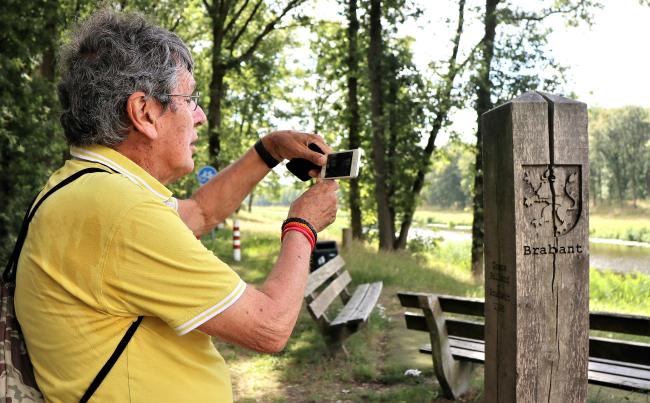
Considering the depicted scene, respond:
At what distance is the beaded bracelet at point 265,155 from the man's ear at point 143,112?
2.79ft

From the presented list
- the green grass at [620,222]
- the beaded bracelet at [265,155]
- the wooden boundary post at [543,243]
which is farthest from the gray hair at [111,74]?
the green grass at [620,222]

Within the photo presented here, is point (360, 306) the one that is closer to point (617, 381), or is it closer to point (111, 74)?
point (617, 381)

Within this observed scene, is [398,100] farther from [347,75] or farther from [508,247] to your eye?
[508,247]

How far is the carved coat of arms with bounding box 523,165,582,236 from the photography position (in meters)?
2.85

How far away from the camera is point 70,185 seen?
1578mm

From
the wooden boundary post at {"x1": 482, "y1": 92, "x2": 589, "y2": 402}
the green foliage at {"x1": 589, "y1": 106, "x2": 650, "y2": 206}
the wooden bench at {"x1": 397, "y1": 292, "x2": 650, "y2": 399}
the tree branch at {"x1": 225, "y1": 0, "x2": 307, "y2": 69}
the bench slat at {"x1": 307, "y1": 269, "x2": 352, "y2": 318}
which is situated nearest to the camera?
the wooden boundary post at {"x1": 482, "y1": 92, "x2": 589, "y2": 402}

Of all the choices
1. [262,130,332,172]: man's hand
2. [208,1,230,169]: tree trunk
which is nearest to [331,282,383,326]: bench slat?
[262,130,332,172]: man's hand

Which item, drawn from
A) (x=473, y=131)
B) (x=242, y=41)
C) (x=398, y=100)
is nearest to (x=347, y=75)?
(x=398, y=100)

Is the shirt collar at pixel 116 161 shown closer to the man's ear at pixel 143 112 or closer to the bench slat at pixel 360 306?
the man's ear at pixel 143 112

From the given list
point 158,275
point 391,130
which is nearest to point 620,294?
point 391,130

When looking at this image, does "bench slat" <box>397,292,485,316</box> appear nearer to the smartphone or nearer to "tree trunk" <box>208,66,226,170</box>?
the smartphone

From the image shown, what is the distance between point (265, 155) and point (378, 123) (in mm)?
13158

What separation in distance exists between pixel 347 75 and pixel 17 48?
9.32 metres

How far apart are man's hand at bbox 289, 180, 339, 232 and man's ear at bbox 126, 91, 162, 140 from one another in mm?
460
